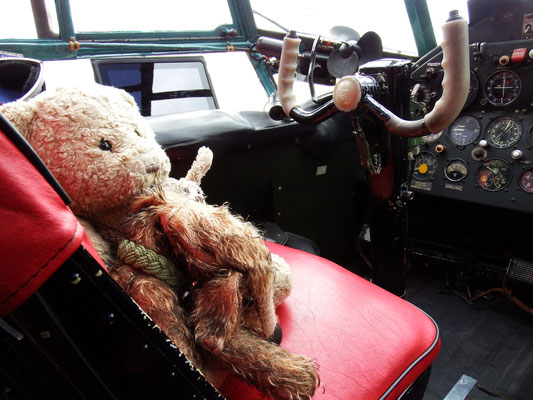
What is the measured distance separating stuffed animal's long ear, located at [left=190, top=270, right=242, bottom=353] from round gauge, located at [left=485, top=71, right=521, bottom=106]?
1759 millimetres

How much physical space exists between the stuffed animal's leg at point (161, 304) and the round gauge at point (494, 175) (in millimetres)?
1691

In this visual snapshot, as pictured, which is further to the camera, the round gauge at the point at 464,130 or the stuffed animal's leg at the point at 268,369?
the round gauge at the point at 464,130

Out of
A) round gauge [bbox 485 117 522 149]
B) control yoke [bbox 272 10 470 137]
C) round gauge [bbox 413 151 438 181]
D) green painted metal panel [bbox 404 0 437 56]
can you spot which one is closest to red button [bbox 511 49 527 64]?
round gauge [bbox 485 117 522 149]

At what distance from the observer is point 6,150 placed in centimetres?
34

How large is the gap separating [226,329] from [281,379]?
0.39 feet

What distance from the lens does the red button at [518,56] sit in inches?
64.0

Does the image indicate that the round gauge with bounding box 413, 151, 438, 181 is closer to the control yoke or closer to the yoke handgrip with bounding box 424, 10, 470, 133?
the control yoke

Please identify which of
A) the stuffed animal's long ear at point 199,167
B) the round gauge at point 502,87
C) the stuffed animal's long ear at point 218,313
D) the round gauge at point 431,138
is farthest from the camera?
the round gauge at point 431,138

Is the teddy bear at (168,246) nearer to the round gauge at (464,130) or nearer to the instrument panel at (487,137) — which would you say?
the instrument panel at (487,137)

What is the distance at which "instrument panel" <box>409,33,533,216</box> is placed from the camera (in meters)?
1.68


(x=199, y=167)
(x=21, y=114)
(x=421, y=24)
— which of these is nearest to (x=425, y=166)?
(x=421, y=24)

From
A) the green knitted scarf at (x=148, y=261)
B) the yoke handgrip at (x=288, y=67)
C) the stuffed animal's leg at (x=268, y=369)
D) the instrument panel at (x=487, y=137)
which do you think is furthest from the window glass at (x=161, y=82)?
the stuffed animal's leg at (x=268, y=369)

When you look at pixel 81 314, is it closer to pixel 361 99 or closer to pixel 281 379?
pixel 281 379

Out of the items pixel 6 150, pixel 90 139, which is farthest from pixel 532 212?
pixel 6 150
